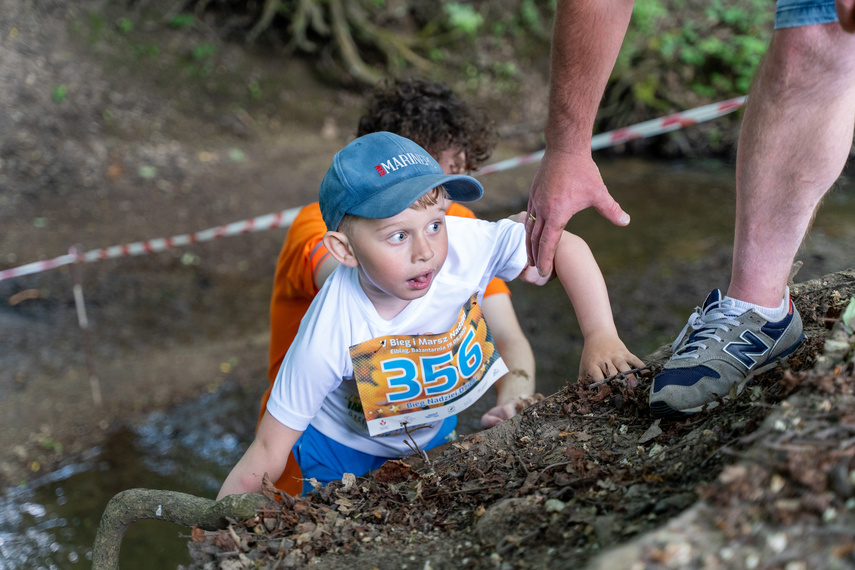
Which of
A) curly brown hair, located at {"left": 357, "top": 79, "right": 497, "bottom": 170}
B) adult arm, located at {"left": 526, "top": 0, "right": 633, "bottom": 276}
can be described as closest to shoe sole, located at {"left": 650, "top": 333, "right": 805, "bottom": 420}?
adult arm, located at {"left": 526, "top": 0, "right": 633, "bottom": 276}

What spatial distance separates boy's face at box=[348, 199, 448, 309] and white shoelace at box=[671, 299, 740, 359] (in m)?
0.79

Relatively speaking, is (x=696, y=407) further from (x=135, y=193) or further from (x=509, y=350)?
(x=135, y=193)

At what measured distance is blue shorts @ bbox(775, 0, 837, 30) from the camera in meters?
1.70

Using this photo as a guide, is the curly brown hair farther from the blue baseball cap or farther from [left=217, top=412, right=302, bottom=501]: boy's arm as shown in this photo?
[left=217, top=412, right=302, bottom=501]: boy's arm

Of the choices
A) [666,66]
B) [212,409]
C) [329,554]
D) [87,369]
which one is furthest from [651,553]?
[666,66]

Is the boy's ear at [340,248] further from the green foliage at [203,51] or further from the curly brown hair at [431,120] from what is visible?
the green foliage at [203,51]

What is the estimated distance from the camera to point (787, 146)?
1871 millimetres

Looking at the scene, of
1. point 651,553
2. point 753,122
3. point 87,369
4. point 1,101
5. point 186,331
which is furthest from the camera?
point 1,101

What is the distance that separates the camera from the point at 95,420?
4.45 metres

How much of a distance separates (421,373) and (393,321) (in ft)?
0.71

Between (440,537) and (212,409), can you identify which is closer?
(440,537)

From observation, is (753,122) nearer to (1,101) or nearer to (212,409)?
(212,409)

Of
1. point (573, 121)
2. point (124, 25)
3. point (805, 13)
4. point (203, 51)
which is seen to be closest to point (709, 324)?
point (573, 121)

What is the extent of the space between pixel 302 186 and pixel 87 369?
139 inches
